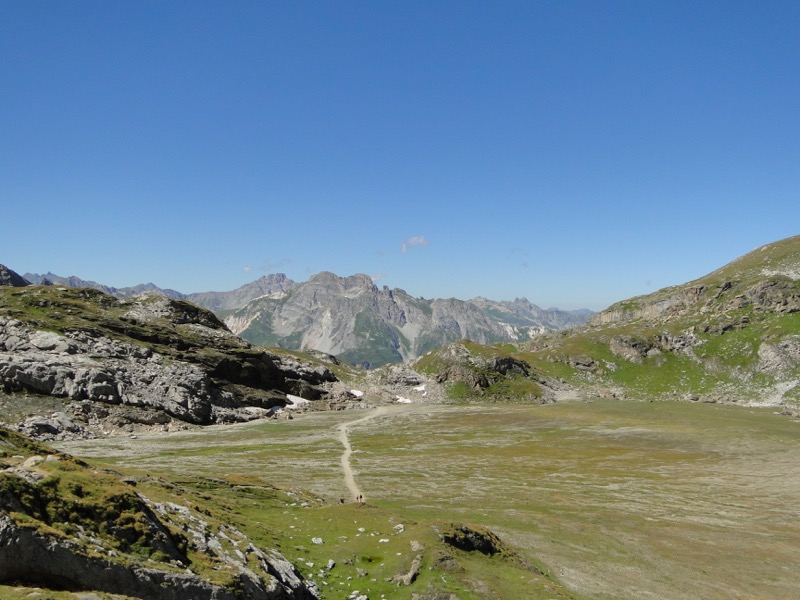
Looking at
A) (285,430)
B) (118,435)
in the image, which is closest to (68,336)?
(118,435)

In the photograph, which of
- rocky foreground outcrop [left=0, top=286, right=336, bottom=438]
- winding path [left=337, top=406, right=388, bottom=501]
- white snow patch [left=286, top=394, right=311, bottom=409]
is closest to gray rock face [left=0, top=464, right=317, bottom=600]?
winding path [left=337, top=406, right=388, bottom=501]

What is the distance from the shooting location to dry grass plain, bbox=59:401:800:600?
44.9 meters

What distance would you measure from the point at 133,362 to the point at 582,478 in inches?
4714

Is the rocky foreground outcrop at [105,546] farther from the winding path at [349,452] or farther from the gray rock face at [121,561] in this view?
the winding path at [349,452]

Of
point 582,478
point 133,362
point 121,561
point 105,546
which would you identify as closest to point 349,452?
point 582,478

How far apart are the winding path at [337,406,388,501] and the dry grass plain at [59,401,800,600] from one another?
131 centimetres

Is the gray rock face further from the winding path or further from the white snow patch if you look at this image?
the white snow patch

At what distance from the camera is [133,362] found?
138625 mm

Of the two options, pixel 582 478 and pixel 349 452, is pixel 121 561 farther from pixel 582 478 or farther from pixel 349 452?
pixel 349 452

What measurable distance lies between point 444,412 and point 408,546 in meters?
137

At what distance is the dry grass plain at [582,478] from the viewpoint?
44938 millimetres

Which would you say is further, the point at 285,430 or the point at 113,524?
the point at 285,430

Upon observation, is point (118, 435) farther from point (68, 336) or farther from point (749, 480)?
point (749, 480)

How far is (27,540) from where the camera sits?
17797 millimetres
